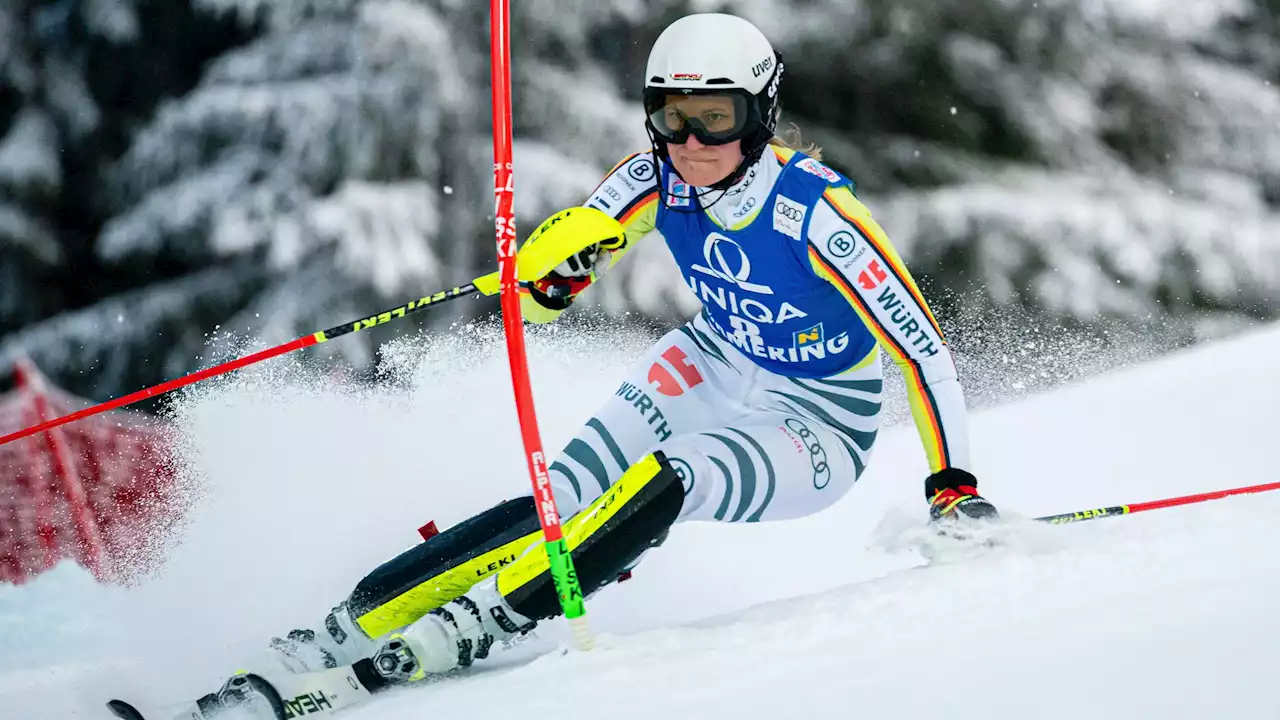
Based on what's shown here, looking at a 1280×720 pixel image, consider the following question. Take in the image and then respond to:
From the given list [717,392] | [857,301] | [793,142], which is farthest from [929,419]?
[793,142]

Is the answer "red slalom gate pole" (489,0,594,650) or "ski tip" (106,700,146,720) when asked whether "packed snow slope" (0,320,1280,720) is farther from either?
"ski tip" (106,700,146,720)

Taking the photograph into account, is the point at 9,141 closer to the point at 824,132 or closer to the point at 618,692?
the point at 824,132

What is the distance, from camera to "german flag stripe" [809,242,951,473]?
2227 mm

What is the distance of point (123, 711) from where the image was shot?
2262 millimetres

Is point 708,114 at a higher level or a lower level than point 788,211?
higher

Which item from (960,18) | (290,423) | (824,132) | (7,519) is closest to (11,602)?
(290,423)

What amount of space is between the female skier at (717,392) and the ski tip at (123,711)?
306mm

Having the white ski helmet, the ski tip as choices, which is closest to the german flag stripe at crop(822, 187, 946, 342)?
the white ski helmet

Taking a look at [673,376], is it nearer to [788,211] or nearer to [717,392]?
[717,392]

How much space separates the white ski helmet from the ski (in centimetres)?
A: 121

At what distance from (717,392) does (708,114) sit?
740mm

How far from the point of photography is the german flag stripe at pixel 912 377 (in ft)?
7.30

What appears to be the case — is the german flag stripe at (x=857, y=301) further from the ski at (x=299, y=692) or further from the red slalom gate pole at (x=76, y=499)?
the red slalom gate pole at (x=76, y=499)

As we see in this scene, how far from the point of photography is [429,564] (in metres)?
2.33
